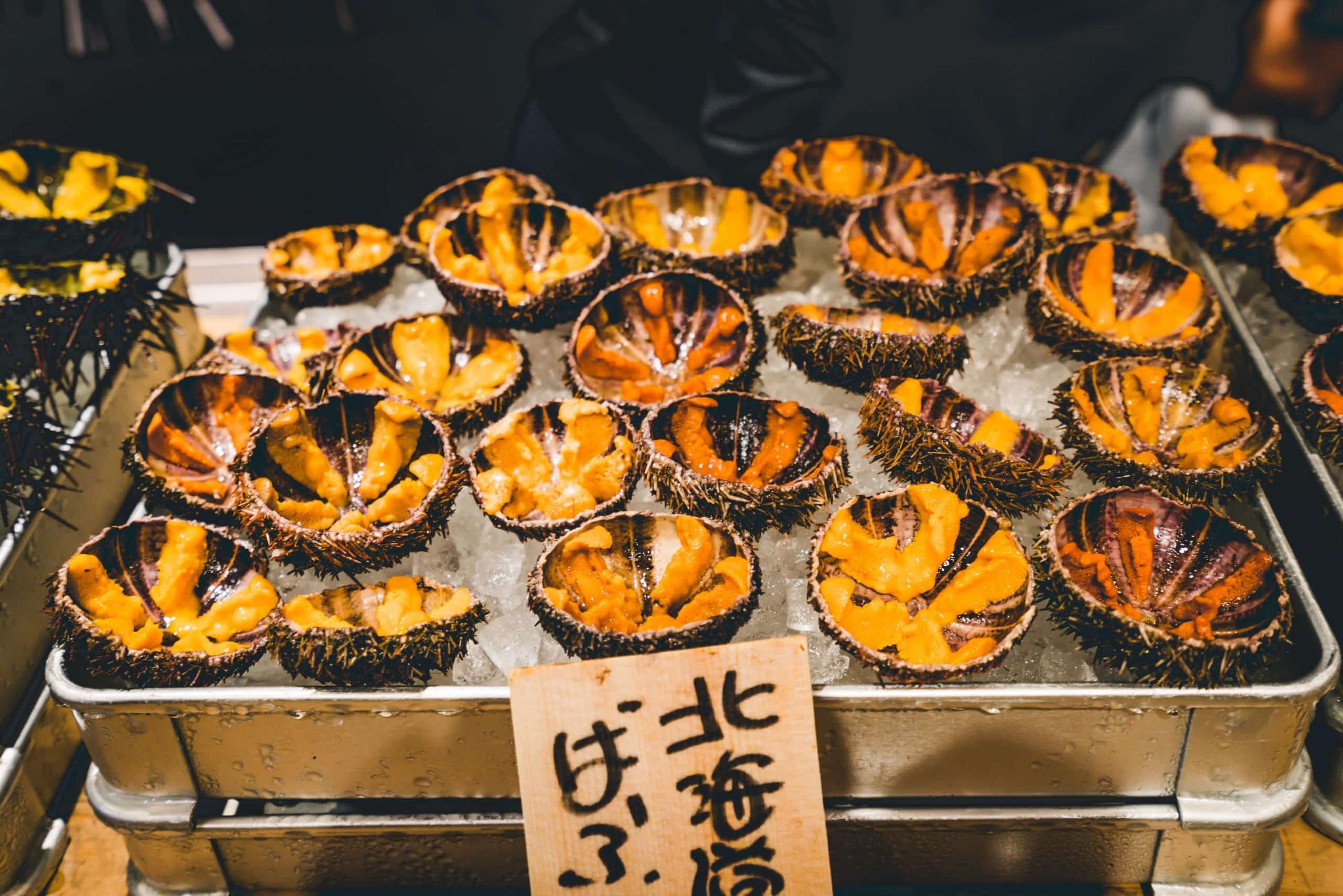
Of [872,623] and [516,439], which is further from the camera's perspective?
[516,439]

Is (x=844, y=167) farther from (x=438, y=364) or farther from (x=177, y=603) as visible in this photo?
(x=177, y=603)

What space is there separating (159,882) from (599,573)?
1.00 metres

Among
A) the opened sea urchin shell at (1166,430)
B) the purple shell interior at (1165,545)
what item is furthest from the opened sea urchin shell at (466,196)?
the purple shell interior at (1165,545)

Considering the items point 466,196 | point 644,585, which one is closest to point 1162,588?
point 644,585

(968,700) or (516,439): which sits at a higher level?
(516,439)

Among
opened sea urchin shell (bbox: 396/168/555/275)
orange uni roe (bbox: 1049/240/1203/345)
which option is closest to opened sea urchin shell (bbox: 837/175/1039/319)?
orange uni roe (bbox: 1049/240/1203/345)

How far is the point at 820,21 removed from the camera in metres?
2.49

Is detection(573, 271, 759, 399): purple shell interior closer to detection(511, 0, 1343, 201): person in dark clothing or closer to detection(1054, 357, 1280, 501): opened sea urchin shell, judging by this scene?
detection(1054, 357, 1280, 501): opened sea urchin shell

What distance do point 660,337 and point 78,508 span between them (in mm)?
1312

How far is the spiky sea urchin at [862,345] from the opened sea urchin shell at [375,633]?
86 cm

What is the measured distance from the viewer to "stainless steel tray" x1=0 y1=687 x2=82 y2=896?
1.60 metres

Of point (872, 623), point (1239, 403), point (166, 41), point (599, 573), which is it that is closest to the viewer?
point (872, 623)

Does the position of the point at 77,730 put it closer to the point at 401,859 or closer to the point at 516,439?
the point at 401,859

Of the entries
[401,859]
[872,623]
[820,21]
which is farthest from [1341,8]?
[401,859]
